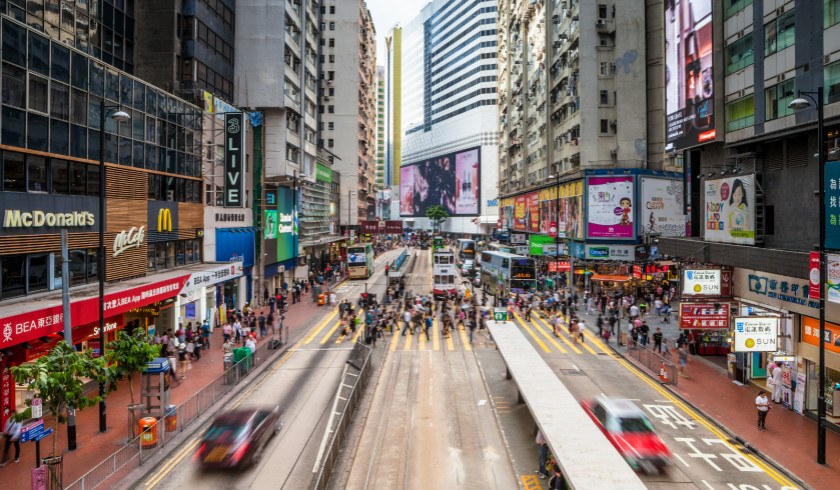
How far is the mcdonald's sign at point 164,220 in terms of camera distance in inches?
1168

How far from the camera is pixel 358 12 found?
93.1 metres

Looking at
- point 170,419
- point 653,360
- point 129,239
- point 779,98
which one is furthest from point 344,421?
point 779,98

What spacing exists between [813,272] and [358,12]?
291 feet

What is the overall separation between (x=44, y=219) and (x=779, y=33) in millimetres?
29137

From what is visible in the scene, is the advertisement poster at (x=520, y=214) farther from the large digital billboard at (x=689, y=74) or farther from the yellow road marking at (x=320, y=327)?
the large digital billboard at (x=689, y=74)

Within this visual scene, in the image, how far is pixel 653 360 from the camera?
26.9m

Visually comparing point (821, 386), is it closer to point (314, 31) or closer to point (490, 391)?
point (490, 391)

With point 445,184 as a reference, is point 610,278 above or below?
below

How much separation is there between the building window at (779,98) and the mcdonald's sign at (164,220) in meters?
29.3

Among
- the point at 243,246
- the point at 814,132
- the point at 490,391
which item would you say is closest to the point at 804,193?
the point at 814,132

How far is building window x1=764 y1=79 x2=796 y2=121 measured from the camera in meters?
21.7

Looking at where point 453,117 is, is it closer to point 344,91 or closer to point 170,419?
point 344,91

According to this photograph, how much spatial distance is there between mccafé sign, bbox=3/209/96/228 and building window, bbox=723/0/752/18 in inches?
1183

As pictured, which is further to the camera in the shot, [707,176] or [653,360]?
[707,176]
